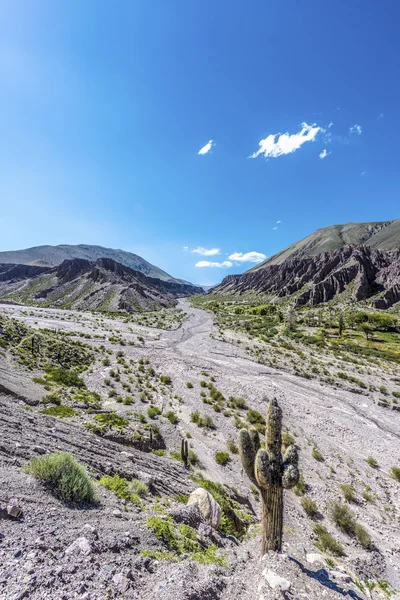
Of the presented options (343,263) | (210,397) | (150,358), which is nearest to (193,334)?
(150,358)

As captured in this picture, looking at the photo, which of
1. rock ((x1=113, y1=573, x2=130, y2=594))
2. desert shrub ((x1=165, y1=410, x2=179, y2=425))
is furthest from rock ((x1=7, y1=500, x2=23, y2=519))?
desert shrub ((x1=165, y1=410, x2=179, y2=425))

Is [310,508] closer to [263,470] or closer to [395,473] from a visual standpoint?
[263,470]

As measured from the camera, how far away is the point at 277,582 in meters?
5.20

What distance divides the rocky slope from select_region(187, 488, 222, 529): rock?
348 feet

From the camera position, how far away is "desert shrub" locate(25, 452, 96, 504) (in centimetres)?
588

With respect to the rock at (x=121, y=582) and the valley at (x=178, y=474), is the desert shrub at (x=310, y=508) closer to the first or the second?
the valley at (x=178, y=474)

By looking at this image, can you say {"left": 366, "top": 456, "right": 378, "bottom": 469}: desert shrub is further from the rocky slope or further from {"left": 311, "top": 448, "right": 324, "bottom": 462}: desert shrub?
the rocky slope

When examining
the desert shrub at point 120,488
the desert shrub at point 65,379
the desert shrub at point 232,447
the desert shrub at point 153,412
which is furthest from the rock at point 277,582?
the desert shrub at point 65,379

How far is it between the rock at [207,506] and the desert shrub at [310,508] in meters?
5.01

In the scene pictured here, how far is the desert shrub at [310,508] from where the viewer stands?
1058 centimetres

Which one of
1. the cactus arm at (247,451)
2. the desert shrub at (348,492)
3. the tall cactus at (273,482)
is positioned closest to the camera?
the tall cactus at (273,482)

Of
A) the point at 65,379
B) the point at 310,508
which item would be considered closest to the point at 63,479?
the point at 310,508

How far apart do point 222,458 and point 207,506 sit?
6.04m

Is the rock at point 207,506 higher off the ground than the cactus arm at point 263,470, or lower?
lower
